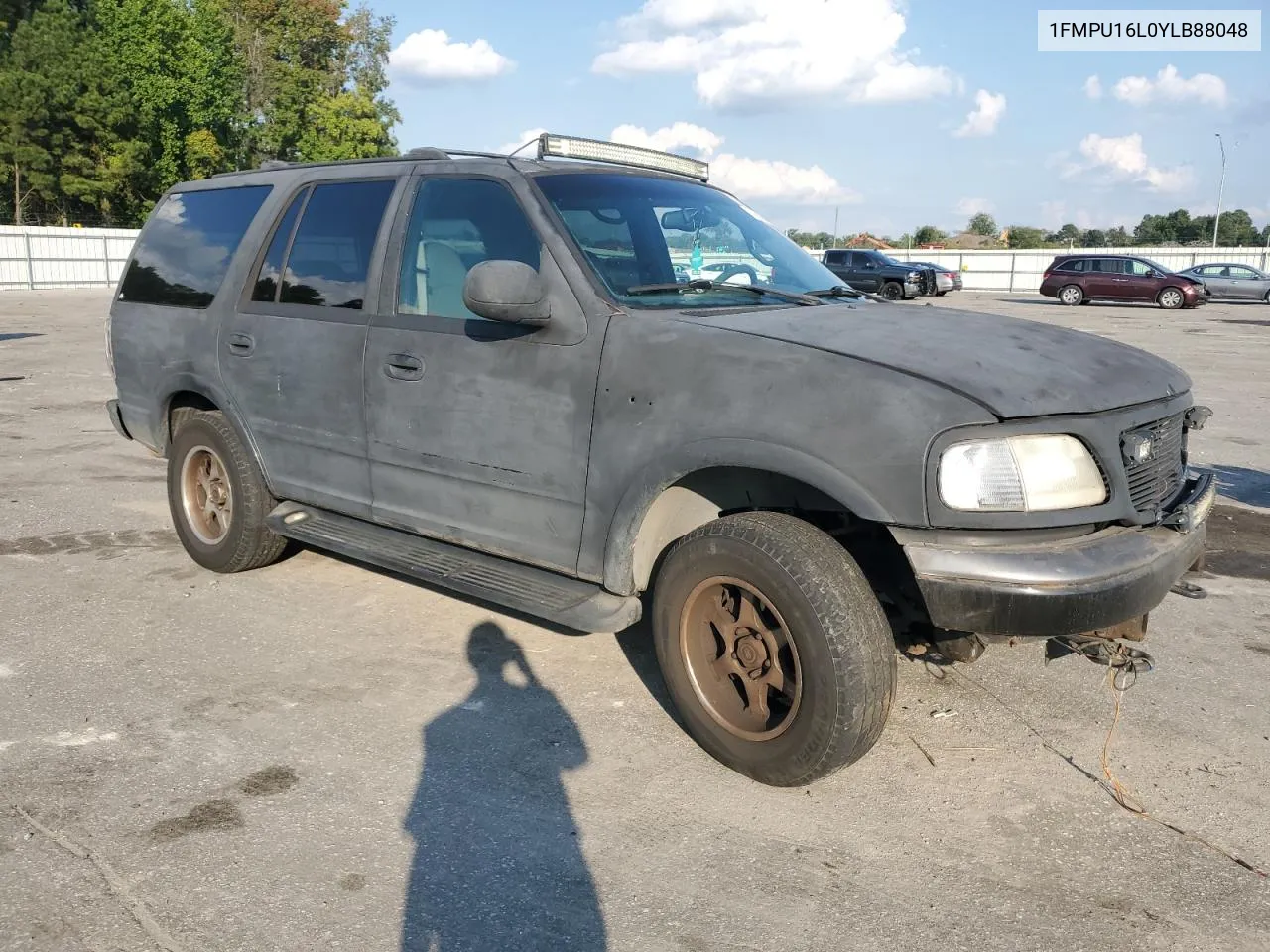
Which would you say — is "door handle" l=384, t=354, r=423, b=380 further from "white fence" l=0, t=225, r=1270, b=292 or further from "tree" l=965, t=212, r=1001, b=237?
"tree" l=965, t=212, r=1001, b=237

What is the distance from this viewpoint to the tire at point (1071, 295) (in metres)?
32.5

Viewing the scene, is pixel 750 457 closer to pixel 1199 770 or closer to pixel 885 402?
pixel 885 402

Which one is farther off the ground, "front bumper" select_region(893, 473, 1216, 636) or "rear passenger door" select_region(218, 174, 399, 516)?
"rear passenger door" select_region(218, 174, 399, 516)

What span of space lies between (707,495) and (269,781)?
5.50 ft

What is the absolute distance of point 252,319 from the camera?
4.80m

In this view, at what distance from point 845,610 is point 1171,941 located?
111cm

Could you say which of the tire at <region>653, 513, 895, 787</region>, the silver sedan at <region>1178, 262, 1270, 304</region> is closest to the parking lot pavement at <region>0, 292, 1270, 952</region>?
the tire at <region>653, 513, 895, 787</region>

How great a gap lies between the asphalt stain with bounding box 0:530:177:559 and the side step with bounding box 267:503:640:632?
133 centimetres

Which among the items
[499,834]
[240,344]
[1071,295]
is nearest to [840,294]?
[499,834]

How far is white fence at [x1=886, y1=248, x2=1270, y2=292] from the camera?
4756 centimetres

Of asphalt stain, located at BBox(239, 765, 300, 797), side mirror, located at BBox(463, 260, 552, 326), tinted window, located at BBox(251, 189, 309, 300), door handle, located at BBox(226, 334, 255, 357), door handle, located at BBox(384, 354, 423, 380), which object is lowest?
asphalt stain, located at BBox(239, 765, 300, 797)

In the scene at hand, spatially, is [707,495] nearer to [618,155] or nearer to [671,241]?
[671,241]

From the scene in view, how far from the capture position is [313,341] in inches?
177

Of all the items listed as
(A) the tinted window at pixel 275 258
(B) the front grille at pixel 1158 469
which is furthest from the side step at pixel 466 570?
(B) the front grille at pixel 1158 469
